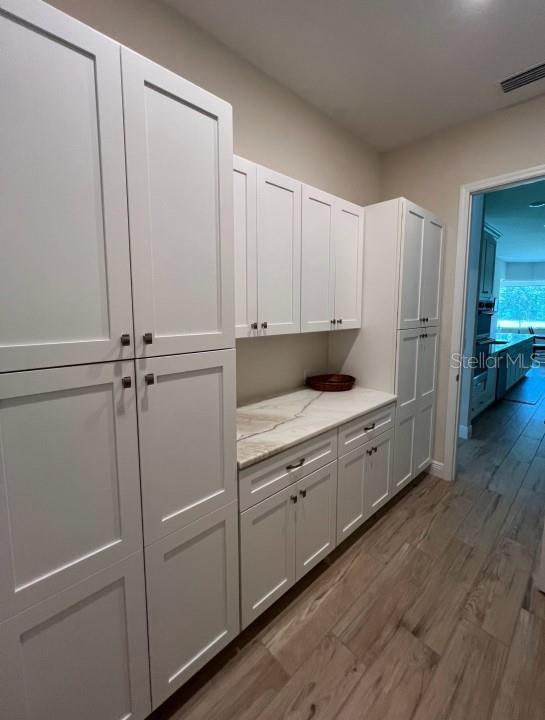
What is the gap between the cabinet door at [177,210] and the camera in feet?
3.27

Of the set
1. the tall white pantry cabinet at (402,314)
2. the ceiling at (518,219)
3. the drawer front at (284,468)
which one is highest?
the ceiling at (518,219)

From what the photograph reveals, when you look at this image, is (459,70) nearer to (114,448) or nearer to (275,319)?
(275,319)

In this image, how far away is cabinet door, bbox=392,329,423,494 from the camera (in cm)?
243

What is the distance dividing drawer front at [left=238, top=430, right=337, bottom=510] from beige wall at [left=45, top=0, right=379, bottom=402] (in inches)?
24.5

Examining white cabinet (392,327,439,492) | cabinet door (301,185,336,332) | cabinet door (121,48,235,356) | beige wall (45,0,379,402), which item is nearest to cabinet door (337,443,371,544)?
white cabinet (392,327,439,492)

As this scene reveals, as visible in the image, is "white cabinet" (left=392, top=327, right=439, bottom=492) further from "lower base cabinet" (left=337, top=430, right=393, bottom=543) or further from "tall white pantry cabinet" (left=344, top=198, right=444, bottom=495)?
"lower base cabinet" (left=337, top=430, right=393, bottom=543)

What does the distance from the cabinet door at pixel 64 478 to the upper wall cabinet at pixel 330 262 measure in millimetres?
1312

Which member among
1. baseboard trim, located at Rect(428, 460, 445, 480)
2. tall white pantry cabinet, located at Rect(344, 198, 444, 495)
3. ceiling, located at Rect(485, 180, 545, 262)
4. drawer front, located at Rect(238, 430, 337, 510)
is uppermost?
ceiling, located at Rect(485, 180, 545, 262)

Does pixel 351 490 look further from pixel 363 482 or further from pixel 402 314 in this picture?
pixel 402 314

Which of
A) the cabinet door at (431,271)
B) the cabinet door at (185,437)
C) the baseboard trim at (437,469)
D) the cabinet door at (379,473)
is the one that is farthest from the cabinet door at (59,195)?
the baseboard trim at (437,469)

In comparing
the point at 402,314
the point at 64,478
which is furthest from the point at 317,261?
the point at 64,478

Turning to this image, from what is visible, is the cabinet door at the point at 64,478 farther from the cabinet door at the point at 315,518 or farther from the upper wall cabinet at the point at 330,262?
the upper wall cabinet at the point at 330,262

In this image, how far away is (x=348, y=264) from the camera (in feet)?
7.75

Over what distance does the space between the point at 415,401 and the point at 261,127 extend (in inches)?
84.5
